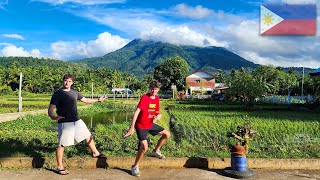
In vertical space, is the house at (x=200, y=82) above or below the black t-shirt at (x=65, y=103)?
above

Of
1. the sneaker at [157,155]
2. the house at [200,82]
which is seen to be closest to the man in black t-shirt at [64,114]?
the sneaker at [157,155]

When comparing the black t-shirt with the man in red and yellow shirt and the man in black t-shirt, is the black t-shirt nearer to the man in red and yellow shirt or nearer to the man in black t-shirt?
the man in black t-shirt

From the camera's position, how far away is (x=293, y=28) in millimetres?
9852

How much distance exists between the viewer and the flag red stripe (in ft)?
31.5

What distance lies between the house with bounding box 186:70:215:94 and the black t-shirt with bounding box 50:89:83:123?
203 feet

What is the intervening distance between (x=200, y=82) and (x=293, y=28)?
58810 millimetres

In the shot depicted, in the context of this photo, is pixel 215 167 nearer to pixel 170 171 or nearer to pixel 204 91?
pixel 170 171

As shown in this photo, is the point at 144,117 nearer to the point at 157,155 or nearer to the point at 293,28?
the point at 157,155

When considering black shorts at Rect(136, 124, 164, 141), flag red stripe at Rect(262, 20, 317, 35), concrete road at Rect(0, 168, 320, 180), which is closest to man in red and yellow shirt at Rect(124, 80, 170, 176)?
black shorts at Rect(136, 124, 164, 141)

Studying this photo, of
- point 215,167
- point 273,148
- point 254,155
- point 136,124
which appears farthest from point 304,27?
point 136,124

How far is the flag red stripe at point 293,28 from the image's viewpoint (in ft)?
31.5

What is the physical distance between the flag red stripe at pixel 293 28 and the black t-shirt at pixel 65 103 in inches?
251

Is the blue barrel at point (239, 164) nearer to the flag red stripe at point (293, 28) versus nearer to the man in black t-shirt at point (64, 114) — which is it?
the man in black t-shirt at point (64, 114)

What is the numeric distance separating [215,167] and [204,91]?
62420mm
